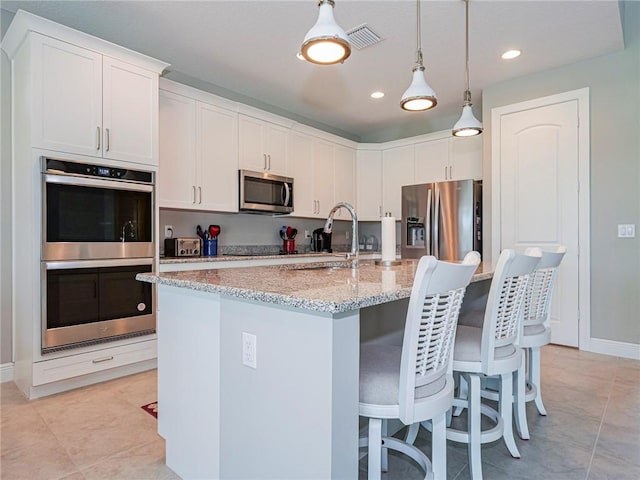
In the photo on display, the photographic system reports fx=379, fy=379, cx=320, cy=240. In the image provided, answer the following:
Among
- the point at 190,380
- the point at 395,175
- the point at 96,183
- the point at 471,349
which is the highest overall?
the point at 395,175

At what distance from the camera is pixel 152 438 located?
76.9 inches

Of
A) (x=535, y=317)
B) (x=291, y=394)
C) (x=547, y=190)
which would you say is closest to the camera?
(x=291, y=394)

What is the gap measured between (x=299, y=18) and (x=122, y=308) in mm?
2470

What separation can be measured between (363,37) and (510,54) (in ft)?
4.41

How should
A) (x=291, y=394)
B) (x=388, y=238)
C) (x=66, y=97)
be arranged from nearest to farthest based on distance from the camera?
(x=291, y=394), (x=388, y=238), (x=66, y=97)

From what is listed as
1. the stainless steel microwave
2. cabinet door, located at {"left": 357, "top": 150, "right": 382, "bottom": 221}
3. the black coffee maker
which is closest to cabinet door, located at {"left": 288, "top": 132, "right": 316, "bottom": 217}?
the stainless steel microwave

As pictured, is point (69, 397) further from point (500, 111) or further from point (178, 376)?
point (500, 111)

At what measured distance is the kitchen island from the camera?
1050mm

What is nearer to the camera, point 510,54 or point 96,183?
point 96,183

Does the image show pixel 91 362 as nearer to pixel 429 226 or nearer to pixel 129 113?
pixel 129 113

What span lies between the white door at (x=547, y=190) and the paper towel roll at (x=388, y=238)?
2.12 meters

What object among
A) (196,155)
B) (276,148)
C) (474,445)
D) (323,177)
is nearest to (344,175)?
(323,177)

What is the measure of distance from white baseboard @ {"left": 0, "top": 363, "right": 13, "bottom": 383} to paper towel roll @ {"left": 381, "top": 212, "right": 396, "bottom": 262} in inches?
109

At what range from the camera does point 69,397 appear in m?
→ 2.45
